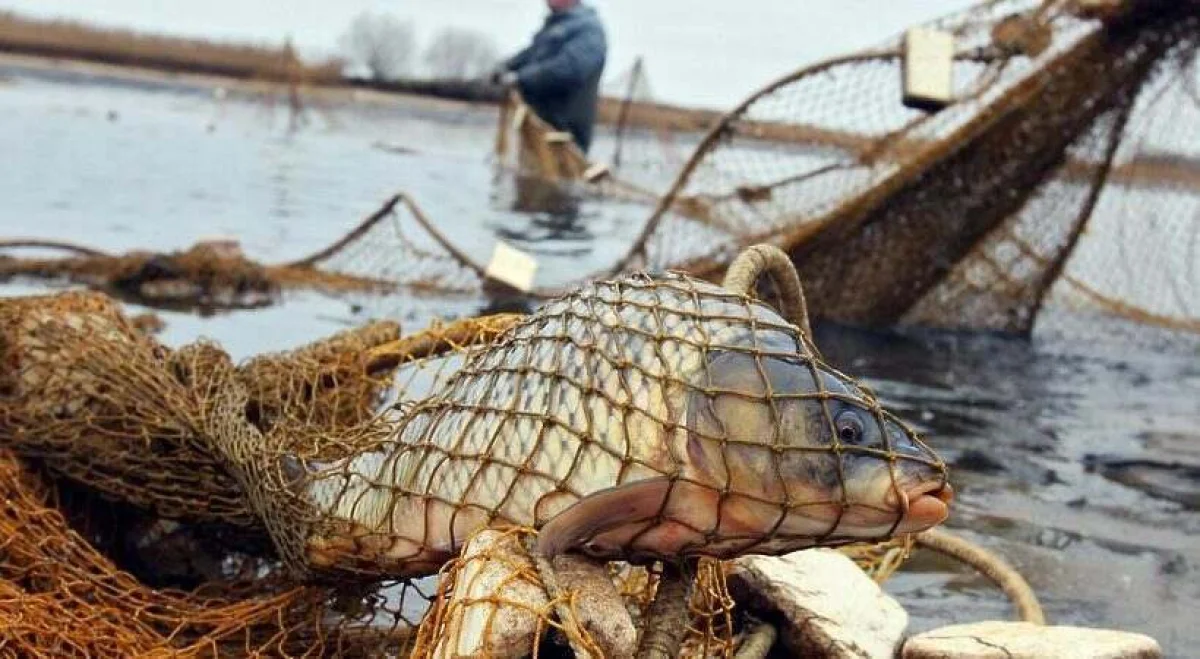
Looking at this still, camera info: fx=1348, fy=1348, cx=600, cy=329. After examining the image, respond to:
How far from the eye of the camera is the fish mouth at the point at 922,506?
2586 mm

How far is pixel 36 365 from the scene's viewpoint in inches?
166

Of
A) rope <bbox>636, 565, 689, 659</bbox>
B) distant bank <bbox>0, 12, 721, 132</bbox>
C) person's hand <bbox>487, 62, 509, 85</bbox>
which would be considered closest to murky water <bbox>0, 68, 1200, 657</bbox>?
person's hand <bbox>487, 62, 509, 85</bbox>

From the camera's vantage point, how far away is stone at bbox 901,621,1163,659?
125 inches

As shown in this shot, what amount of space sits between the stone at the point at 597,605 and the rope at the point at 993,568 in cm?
183

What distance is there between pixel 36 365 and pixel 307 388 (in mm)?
831

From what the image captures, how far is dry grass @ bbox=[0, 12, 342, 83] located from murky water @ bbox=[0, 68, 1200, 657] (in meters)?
21.4

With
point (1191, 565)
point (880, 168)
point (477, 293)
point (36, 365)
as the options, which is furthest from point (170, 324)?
point (1191, 565)

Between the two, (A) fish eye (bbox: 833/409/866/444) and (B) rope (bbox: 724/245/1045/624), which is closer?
(A) fish eye (bbox: 833/409/866/444)

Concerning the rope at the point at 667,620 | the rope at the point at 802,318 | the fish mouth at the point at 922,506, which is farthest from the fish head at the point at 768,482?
the rope at the point at 802,318

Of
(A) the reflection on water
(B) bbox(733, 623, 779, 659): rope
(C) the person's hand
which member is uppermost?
(C) the person's hand

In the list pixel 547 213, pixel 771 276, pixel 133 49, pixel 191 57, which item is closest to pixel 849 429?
pixel 771 276

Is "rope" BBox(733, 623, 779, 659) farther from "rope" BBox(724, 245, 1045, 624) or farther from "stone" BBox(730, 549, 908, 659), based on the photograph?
"rope" BBox(724, 245, 1045, 624)

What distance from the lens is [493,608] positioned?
2.55 m

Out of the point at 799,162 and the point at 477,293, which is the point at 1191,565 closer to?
the point at 799,162
